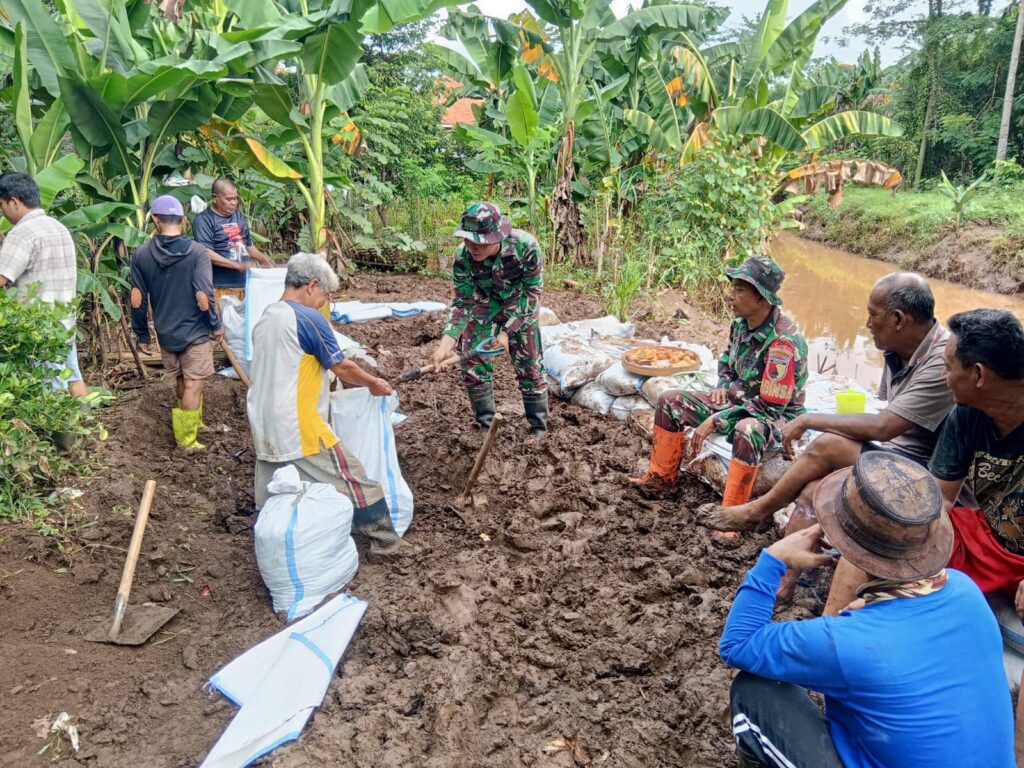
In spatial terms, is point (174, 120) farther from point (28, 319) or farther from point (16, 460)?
point (16, 460)

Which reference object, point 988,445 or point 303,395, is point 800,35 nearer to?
point 988,445

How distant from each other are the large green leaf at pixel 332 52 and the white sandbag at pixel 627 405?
402cm

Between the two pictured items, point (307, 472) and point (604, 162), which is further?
point (604, 162)

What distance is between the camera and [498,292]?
4594 mm

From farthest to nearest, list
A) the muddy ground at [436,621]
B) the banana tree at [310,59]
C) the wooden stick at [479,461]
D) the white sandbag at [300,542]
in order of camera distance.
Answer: the banana tree at [310,59] → the wooden stick at [479,461] → the white sandbag at [300,542] → the muddy ground at [436,621]

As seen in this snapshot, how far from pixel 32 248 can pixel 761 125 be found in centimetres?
867

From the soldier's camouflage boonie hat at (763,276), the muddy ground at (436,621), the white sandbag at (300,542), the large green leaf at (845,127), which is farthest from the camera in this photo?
the large green leaf at (845,127)

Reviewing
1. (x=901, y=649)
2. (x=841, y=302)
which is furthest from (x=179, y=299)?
(x=841, y=302)

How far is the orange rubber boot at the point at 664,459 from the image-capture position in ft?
12.6

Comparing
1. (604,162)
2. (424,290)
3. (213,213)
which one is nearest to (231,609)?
(213,213)

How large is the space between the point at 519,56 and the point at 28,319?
25.7ft

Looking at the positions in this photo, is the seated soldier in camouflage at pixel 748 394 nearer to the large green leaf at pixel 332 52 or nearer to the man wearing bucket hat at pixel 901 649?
the man wearing bucket hat at pixel 901 649

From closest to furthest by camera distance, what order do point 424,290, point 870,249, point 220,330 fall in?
1. point 220,330
2. point 424,290
3. point 870,249

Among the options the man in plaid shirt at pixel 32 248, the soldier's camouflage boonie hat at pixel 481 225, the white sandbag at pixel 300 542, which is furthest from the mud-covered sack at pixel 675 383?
the man in plaid shirt at pixel 32 248
